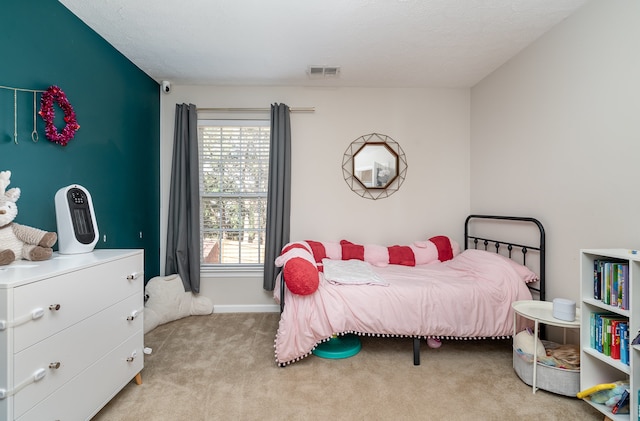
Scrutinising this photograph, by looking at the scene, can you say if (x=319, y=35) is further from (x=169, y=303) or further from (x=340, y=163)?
(x=169, y=303)

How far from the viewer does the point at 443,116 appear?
11.0 feet

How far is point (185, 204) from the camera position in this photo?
3.11m

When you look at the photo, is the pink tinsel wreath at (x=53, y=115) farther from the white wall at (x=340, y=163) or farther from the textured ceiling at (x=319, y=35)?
the white wall at (x=340, y=163)

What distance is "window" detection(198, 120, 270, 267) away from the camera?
10.7 ft

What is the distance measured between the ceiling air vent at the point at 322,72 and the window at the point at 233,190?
70cm

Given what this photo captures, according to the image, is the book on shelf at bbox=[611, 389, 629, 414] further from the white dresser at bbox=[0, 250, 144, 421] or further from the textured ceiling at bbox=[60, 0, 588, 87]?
the white dresser at bbox=[0, 250, 144, 421]

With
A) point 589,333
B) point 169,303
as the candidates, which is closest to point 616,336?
point 589,333

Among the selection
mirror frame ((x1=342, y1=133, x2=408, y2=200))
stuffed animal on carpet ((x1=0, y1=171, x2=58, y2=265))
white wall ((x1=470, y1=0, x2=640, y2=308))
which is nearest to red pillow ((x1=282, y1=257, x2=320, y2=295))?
stuffed animal on carpet ((x1=0, y1=171, x2=58, y2=265))

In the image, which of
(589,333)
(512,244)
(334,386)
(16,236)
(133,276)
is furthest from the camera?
(512,244)

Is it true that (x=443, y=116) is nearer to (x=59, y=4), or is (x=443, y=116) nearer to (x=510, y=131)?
(x=510, y=131)

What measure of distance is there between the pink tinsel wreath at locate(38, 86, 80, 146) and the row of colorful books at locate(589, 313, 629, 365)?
3.29 m

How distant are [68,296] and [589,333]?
8.78 feet

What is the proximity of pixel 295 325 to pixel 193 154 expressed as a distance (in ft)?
6.75

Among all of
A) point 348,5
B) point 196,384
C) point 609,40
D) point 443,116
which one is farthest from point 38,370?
point 443,116
